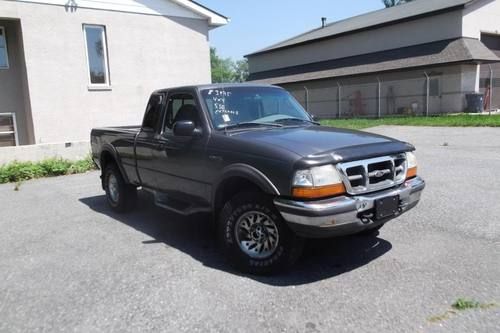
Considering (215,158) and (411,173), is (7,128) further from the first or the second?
(411,173)

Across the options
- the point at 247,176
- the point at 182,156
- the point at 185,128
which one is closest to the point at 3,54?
the point at 182,156

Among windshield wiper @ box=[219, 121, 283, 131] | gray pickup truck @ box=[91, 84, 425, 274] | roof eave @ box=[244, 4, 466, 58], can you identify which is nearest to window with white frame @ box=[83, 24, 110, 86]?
gray pickup truck @ box=[91, 84, 425, 274]

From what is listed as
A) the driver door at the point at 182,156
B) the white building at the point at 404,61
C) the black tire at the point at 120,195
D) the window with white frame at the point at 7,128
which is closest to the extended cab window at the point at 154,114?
the driver door at the point at 182,156

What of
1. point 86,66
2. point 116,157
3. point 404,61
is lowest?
point 116,157

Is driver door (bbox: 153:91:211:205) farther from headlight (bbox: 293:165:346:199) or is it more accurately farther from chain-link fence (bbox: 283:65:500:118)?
chain-link fence (bbox: 283:65:500:118)

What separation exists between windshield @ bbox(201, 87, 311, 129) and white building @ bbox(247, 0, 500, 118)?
22.1m

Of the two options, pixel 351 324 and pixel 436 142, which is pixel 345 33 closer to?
pixel 436 142

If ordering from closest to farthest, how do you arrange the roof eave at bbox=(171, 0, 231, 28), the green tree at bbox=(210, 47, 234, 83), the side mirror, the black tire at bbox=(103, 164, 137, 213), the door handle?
the door handle → the side mirror → the black tire at bbox=(103, 164, 137, 213) → the roof eave at bbox=(171, 0, 231, 28) → the green tree at bbox=(210, 47, 234, 83)

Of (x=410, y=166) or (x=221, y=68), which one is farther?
(x=221, y=68)

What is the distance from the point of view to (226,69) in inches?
4473

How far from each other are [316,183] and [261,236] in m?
0.85

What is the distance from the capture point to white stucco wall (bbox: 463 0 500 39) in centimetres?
2736

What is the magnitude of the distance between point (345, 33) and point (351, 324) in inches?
1341

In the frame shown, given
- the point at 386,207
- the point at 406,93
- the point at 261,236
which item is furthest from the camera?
the point at 406,93
